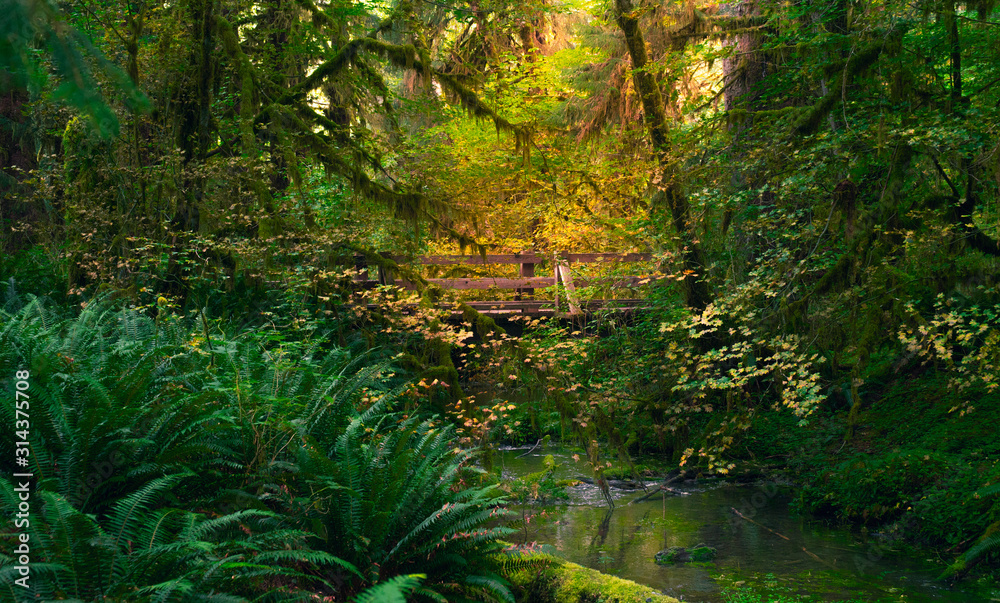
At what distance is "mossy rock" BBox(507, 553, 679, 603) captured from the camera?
143 inches

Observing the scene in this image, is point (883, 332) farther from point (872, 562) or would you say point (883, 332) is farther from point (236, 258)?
point (236, 258)

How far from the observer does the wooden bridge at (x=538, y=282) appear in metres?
9.78

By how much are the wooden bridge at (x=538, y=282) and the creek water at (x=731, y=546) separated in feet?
8.97

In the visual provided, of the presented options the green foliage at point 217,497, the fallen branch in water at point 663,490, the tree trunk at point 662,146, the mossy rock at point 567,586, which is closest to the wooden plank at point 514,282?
the tree trunk at point 662,146

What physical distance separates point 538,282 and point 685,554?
704cm

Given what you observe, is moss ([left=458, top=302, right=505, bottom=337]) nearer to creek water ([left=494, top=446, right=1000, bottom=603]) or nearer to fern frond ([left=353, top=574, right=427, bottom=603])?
creek water ([left=494, top=446, right=1000, bottom=603])

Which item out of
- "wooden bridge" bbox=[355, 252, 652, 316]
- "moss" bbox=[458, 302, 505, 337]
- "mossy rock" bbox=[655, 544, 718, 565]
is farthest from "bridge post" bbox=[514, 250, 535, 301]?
"mossy rock" bbox=[655, 544, 718, 565]

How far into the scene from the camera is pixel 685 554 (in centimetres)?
649

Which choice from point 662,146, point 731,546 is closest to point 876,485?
point 731,546

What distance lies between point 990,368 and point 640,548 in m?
3.50

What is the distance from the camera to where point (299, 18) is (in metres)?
10.5

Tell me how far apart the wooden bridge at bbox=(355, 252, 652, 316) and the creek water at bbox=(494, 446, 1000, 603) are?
273 cm

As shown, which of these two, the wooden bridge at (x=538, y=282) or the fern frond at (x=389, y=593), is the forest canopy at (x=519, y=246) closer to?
the wooden bridge at (x=538, y=282)

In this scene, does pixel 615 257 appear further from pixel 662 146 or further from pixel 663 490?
pixel 663 490
